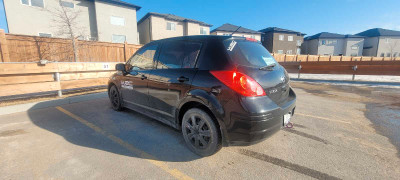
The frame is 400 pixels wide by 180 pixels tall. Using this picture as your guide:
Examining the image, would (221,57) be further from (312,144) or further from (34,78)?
(34,78)

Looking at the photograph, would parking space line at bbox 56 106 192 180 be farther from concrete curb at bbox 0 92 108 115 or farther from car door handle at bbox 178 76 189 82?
concrete curb at bbox 0 92 108 115

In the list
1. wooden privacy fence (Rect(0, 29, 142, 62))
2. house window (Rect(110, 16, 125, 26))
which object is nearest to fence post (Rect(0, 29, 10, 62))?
wooden privacy fence (Rect(0, 29, 142, 62))

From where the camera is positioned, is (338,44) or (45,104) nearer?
(45,104)

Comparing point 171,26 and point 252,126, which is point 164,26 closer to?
point 171,26

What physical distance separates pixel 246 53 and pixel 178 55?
110 centimetres

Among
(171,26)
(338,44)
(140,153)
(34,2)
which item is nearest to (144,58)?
(140,153)

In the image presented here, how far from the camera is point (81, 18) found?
61.6ft

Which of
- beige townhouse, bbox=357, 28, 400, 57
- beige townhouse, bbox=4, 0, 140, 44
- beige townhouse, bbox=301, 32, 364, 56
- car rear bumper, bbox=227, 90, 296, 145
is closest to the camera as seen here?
car rear bumper, bbox=227, 90, 296, 145

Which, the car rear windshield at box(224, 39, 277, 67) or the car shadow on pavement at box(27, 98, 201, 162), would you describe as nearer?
the car rear windshield at box(224, 39, 277, 67)

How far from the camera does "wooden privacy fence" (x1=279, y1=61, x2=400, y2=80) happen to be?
30.1 ft

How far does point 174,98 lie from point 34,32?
20.8 meters

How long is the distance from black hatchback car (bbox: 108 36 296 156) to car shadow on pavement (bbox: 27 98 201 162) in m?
0.33

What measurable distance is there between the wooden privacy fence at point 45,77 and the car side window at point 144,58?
312 centimetres

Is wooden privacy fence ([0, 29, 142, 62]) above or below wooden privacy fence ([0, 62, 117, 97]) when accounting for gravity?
above
